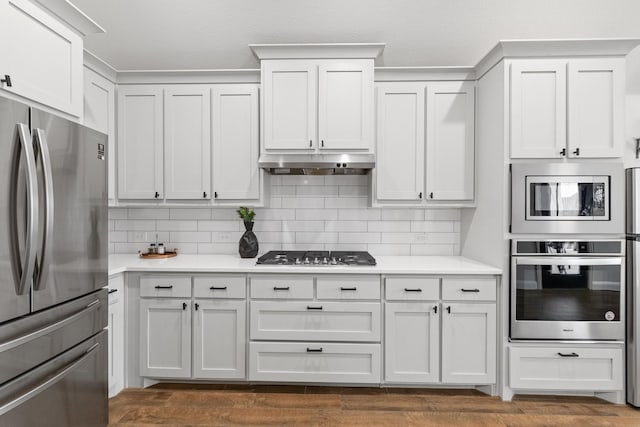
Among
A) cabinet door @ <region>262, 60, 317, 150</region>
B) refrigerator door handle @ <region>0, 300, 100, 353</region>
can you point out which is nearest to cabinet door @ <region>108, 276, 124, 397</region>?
refrigerator door handle @ <region>0, 300, 100, 353</region>

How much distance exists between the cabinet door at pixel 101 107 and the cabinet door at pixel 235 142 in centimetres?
80

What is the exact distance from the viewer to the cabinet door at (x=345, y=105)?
8.96ft

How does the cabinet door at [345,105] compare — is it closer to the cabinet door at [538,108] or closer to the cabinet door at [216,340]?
the cabinet door at [538,108]

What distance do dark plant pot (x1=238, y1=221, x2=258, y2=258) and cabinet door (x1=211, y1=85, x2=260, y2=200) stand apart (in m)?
0.28

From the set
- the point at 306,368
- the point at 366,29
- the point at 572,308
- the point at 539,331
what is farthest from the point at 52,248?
the point at 572,308

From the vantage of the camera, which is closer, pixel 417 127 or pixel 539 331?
pixel 539 331

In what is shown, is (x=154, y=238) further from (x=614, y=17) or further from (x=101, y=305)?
(x=614, y=17)

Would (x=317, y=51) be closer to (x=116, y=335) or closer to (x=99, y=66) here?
(x=99, y=66)

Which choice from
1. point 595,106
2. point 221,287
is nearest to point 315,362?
point 221,287

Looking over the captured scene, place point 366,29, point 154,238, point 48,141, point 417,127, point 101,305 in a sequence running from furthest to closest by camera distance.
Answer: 1. point 154,238
2. point 417,127
3. point 366,29
4. point 101,305
5. point 48,141

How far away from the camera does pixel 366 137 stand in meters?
2.75

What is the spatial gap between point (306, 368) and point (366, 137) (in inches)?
70.4

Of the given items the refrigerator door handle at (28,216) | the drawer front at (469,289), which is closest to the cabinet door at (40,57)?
the refrigerator door handle at (28,216)

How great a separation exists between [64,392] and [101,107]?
2074 millimetres
